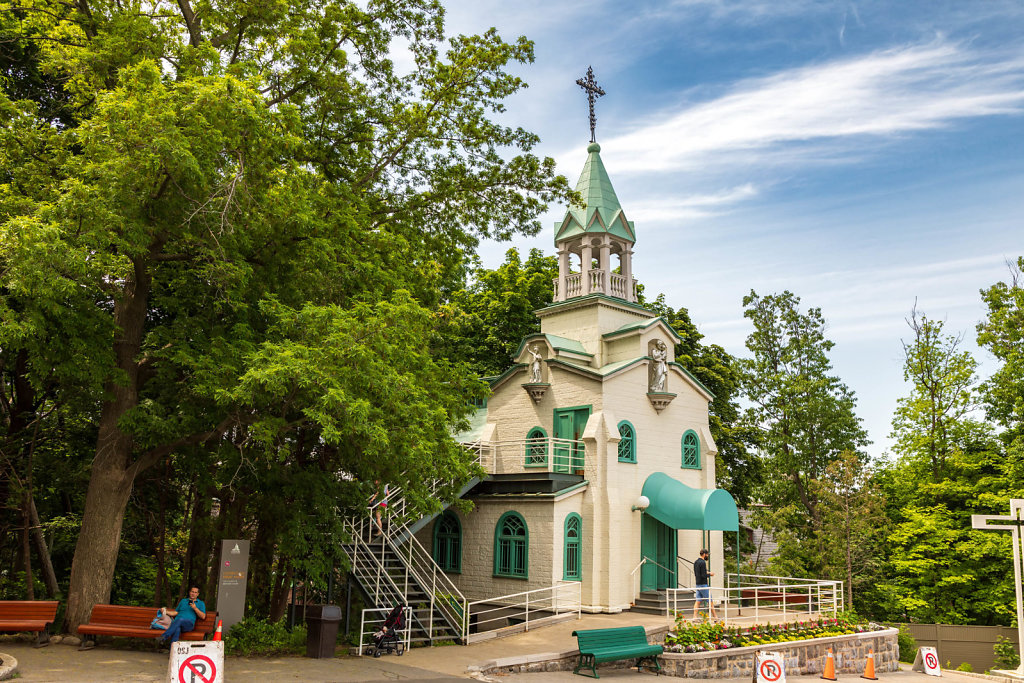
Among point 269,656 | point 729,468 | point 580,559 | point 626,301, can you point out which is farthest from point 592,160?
point 269,656

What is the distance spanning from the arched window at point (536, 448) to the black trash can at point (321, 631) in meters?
8.68

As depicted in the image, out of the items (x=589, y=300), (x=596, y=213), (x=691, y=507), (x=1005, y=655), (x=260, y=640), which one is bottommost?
(x=1005, y=655)

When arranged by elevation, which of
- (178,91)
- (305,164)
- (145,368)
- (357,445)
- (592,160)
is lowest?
(357,445)

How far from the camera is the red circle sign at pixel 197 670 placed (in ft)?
32.2

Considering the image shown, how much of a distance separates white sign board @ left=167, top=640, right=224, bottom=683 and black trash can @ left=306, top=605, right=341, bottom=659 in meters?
4.27

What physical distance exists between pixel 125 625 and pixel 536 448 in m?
12.8

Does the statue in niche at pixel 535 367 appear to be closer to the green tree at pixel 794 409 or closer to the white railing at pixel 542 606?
the white railing at pixel 542 606

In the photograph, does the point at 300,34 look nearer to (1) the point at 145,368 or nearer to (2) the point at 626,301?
(1) the point at 145,368

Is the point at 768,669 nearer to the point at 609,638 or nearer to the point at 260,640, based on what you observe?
the point at 609,638

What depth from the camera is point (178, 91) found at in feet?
41.0

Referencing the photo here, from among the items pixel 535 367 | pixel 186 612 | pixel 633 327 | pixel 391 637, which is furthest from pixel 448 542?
pixel 186 612

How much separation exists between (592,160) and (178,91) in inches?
664

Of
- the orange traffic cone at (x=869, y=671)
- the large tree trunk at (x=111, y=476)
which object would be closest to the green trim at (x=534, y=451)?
the orange traffic cone at (x=869, y=671)

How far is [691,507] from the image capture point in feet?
68.4
